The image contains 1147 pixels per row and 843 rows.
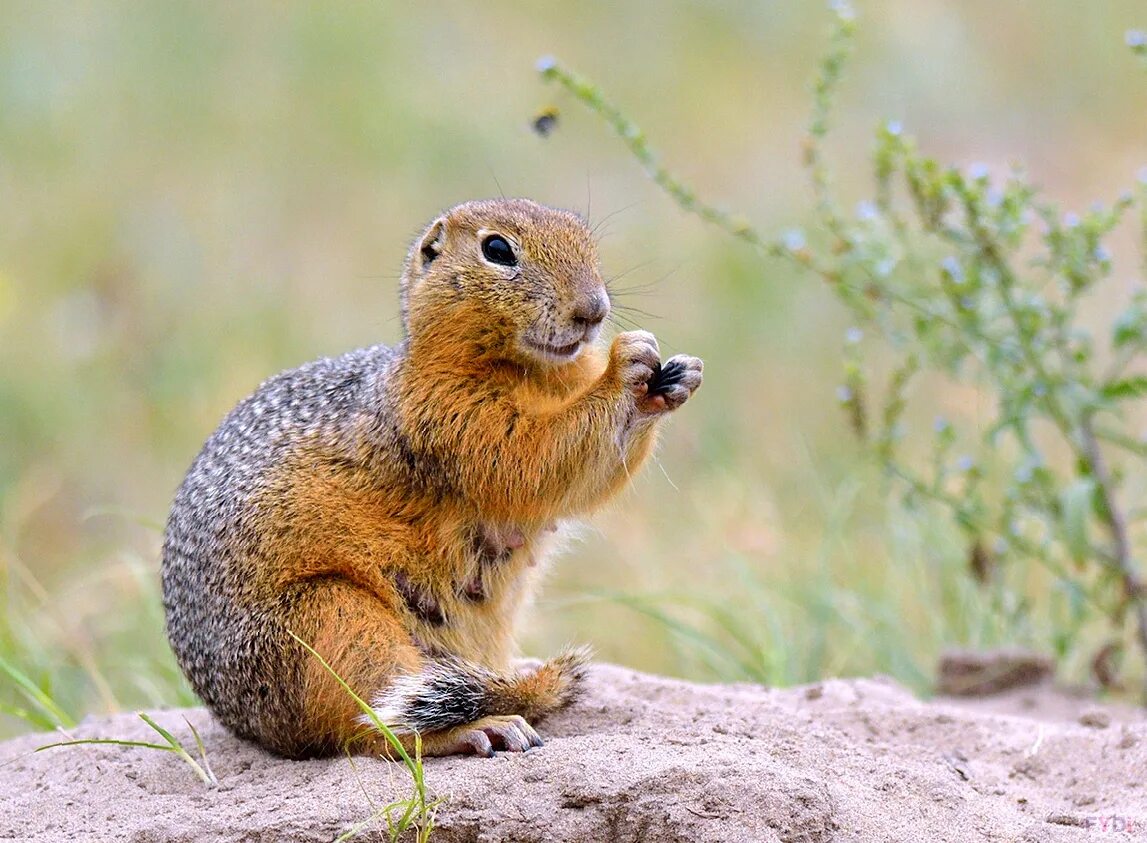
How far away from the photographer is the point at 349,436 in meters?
4.82

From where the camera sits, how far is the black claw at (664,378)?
4.64m

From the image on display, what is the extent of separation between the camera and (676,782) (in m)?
3.74

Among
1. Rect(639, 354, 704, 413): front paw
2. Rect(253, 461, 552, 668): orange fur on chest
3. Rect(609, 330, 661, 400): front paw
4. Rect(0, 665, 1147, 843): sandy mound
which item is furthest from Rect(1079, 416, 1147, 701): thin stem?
Rect(253, 461, 552, 668): orange fur on chest

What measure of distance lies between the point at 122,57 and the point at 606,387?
10768 mm

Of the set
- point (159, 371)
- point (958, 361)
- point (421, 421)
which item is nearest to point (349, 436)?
point (421, 421)

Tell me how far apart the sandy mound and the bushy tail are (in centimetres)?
11

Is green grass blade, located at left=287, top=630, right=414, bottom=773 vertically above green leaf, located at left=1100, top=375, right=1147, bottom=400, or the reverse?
green leaf, located at left=1100, top=375, right=1147, bottom=400

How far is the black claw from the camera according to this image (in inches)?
183

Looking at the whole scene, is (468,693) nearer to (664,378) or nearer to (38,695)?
(664,378)

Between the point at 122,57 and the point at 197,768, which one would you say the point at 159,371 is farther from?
the point at 197,768

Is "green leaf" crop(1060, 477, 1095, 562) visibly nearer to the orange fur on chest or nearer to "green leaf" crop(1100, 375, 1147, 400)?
"green leaf" crop(1100, 375, 1147, 400)

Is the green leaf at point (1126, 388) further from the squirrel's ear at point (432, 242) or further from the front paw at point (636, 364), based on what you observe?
the squirrel's ear at point (432, 242)

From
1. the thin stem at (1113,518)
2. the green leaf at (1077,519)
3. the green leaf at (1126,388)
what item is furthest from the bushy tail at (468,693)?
the thin stem at (1113,518)

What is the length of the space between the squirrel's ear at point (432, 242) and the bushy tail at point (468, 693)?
1.38 meters
